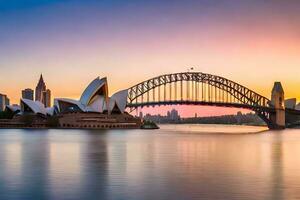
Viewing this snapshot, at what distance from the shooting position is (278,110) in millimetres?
138875

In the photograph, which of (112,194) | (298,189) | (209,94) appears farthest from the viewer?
(209,94)

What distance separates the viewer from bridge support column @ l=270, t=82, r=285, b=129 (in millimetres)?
138875

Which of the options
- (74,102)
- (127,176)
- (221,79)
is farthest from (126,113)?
(127,176)

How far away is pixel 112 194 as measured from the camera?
19531 millimetres

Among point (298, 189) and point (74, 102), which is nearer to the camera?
point (298, 189)

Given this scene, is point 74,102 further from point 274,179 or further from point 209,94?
point 274,179

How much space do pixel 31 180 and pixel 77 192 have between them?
13.6 ft

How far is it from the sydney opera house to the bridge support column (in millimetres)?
40539

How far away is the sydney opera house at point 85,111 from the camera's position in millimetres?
127562

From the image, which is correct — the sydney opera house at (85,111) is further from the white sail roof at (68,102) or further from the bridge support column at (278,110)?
the bridge support column at (278,110)

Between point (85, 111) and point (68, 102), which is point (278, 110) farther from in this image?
point (68, 102)

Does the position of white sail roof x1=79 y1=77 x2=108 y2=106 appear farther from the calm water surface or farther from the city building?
the calm water surface

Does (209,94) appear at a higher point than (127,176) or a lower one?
higher

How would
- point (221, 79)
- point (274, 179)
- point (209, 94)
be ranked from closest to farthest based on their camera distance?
1. point (274, 179)
2. point (209, 94)
3. point (221, 79)
